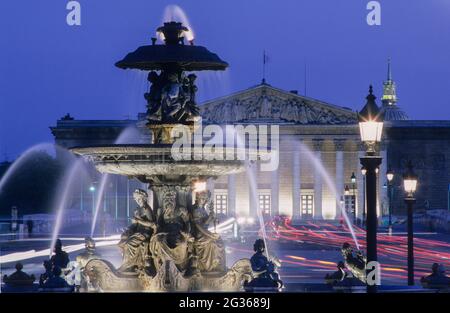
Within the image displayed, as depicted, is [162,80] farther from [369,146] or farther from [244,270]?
[369,146]

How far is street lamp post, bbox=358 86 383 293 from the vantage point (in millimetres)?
A: 13484

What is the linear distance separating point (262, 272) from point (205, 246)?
924 mm

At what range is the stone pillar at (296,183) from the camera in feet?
352

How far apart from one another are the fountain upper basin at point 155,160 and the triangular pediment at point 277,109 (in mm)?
90629

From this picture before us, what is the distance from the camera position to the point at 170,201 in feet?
58.3

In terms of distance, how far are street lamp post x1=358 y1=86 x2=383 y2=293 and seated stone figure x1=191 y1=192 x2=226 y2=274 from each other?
4283 mm

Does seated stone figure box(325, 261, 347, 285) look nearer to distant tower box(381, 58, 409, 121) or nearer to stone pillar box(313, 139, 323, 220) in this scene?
stone pillar box(313, 139, 323, 220)

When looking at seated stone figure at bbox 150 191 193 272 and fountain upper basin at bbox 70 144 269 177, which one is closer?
fountain upper basin at bbox 70 144 269 177

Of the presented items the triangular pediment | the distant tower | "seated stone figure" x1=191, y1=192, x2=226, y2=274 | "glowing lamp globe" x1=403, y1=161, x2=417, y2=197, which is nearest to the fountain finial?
"seated stone figure" x1=191, y1=192, x2=226, y2=274

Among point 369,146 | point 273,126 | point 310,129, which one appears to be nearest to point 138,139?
point 273,126

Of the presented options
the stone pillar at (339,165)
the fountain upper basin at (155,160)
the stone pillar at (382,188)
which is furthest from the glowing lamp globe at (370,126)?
the stone pillar at (339,165)

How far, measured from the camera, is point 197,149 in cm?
1683

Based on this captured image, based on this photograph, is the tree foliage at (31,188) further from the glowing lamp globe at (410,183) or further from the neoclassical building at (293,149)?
the glowing lamp globe at (410,183)
